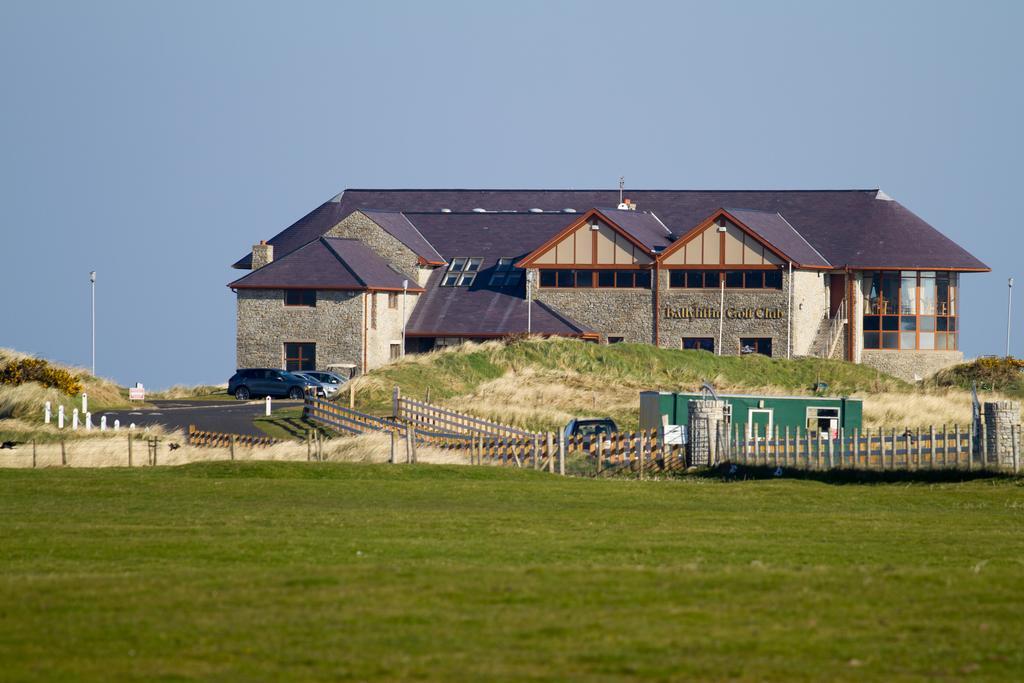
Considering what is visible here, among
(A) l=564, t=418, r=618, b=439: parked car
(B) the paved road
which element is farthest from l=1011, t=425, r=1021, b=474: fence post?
(B) the paved road

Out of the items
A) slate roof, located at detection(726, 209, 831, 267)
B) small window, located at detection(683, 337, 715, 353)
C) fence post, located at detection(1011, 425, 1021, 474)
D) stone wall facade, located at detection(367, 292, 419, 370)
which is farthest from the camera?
small window, located at detection(683, 337, 715, 353)

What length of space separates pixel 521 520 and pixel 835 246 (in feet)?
174

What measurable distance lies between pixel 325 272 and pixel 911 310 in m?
26.6

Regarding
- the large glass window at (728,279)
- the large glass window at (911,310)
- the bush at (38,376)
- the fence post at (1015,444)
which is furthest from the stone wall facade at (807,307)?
the fence post at (1015,444)

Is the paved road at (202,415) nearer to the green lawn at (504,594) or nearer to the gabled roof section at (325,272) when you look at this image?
the gabled roof section at (325,272)

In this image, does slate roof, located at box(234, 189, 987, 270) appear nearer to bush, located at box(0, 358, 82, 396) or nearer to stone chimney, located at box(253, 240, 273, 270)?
stone chimney, located at box(253, 240, 273, 270)

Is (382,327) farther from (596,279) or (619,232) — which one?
(619,232)

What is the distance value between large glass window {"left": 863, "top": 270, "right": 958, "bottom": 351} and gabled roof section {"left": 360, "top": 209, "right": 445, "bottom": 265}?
20202 millimetres

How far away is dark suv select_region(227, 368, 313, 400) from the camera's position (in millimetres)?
61094

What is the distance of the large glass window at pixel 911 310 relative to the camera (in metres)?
70.5

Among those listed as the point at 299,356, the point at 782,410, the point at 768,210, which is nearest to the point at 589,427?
the point at 782,410

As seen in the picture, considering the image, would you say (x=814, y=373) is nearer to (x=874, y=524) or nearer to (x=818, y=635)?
(x=874, y=524)

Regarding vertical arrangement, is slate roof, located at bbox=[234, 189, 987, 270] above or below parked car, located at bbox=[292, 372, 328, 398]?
above

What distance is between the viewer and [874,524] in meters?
21.3
